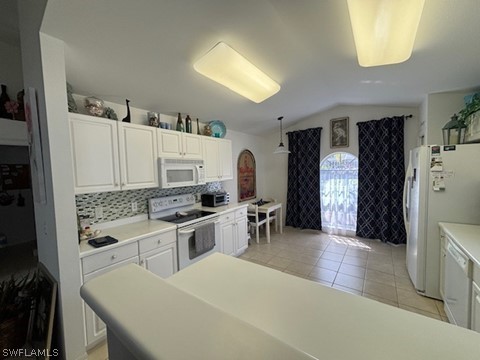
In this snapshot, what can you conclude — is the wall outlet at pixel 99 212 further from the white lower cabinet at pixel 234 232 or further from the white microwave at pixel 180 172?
the white lower cabinet at pixel 234 232

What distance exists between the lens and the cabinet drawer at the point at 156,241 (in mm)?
2041

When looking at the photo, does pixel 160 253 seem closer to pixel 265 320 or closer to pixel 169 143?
pixel 169 143

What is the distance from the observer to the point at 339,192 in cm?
445

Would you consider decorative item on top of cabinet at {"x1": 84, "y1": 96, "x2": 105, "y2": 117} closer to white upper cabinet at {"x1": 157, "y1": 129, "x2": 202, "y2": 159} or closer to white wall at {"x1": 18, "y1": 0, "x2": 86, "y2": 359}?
white wall at {"x1": 18, "y1": 0, "x2": 86, "y2": 359}

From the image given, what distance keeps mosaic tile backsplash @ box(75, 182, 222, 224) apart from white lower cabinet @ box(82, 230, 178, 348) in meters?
0.60

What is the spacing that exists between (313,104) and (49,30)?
11.7 ft

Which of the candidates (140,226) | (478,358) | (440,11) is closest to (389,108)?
(440,11)

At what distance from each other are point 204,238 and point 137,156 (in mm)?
1289

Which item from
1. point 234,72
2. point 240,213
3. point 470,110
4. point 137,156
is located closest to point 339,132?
point 470,110

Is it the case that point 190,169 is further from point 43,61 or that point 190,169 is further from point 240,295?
point 240,295

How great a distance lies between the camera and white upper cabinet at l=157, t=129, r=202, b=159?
2.52 m

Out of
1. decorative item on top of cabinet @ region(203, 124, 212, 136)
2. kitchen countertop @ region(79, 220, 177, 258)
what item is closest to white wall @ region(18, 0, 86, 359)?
kitchen countertop @ region(79, 220, 177, 258)

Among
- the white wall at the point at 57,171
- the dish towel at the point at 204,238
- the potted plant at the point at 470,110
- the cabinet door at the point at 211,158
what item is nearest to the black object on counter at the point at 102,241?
the white wall at the point at 57,171

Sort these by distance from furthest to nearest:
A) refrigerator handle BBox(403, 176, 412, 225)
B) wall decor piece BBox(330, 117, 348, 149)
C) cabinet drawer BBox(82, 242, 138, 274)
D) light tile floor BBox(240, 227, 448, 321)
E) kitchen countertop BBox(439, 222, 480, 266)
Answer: wall decor piece BBox(330, 117, 348, 149) → refrigerator handle BBox(403, 176, 412, 225) → light tile floor BBox(240, 227, 448, 321) → cabinet drawer BBox(82, 242, 138, 274) → kitchen countertop BBox(439, 222, 480, 266)
